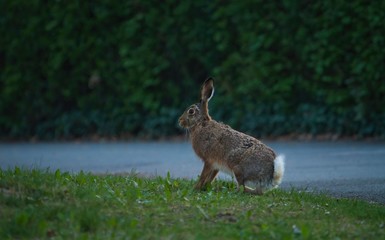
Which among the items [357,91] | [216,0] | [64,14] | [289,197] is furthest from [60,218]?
[64,14]

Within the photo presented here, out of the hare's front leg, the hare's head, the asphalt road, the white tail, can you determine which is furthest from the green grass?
the asphalt road

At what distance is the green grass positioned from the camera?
229 inches

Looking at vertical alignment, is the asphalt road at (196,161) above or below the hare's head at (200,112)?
below

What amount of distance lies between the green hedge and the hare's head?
4872 millimetres

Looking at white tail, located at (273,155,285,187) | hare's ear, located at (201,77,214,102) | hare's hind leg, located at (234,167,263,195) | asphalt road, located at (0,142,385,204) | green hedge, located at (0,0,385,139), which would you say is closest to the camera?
white tail, located at (273,155,285,187)

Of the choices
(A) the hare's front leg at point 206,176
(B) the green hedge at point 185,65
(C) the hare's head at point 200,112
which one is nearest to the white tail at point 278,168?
(A) the hare's front leg at point 206,176

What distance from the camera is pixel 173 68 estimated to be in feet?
51.4

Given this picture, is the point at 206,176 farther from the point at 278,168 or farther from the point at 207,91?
the point at 207,91

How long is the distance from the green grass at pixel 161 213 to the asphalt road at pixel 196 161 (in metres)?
1.42

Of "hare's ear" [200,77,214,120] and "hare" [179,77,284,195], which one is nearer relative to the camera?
"hare" [179,77,284,195]

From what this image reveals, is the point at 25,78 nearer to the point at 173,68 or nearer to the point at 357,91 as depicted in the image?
the point at 173,68

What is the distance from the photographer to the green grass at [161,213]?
5805mm

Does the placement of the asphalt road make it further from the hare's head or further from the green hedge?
the hare's head

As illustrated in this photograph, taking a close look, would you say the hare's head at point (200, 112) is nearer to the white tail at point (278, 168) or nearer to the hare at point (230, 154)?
the hare at point (230, 154)
